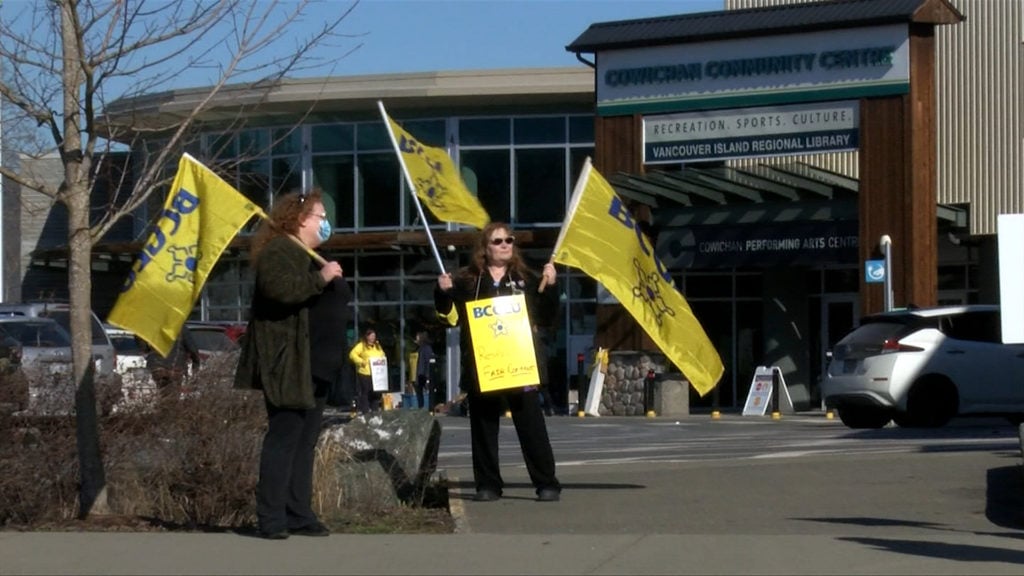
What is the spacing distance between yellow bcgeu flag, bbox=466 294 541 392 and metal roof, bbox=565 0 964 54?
18.8 metres

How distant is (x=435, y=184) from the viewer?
1097cm

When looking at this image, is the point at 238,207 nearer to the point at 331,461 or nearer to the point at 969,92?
the point at 331,461

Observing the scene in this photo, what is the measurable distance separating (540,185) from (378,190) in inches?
156

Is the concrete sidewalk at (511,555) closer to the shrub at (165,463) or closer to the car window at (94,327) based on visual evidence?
the shrub at (165,463)

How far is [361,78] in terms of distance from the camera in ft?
118

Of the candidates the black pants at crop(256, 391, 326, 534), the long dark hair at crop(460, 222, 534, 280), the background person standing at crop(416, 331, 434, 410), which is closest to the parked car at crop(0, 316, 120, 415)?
the black pants at crop(256, 391, 326, 534)

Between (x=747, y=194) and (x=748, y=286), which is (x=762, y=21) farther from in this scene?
(x=748, y=286)

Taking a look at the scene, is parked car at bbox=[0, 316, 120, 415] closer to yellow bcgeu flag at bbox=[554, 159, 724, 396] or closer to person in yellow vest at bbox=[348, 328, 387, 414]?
yellow bcgeu flag at bbox=[554, 159, 724, 396]

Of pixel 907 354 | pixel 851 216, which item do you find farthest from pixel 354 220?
pixel 907 354

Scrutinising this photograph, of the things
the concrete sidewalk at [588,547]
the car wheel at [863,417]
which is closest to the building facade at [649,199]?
the car wheel at [863,417]

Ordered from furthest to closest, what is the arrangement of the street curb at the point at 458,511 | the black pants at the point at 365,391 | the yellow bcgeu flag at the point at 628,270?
the black pants at the point at 365,391 < the yellow bcgeu flag at the point at 628,270 < the street curb at the point at 458,511

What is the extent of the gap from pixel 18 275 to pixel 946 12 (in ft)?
85.7

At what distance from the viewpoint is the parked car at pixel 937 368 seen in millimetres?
19547

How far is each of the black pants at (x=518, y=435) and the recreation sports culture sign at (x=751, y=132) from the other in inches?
754
